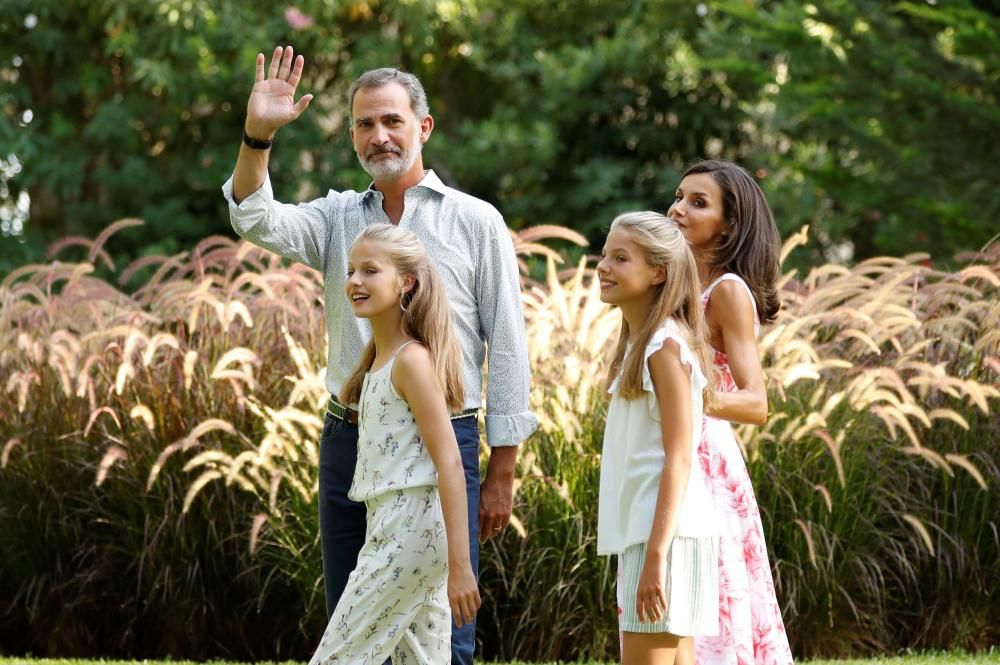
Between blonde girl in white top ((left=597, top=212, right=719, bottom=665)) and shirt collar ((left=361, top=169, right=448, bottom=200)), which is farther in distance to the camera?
shirt collar ((left=361, top=169, right=448, bottom=200))

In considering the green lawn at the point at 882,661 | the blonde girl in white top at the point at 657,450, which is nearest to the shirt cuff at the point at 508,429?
the blonde girl in white top at the point at 657,450

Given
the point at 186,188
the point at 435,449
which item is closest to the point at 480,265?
the point at 435,449

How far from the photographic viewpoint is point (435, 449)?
2.91m

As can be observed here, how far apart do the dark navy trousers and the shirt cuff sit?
0.15 ft

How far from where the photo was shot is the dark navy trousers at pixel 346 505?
3268 mm

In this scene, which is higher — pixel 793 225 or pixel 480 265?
pixel 793 225

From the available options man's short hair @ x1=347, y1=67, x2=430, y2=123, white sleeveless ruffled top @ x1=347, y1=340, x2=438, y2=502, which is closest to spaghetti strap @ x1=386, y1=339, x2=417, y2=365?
white sleeveless ruffled top @ x1=347, y1=340, x2=438, y2=502

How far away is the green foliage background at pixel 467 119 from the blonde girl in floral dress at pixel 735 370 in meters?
7.61

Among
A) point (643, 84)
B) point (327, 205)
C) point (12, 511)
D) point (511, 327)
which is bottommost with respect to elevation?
point (12, 511)

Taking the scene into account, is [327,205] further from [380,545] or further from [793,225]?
[793,225]

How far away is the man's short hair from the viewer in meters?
3.38

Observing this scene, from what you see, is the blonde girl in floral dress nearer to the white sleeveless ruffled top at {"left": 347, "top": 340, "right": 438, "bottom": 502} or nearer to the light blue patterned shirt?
the light blue patterned shirt

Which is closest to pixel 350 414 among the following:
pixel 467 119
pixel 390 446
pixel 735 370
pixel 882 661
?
pixel 390 446

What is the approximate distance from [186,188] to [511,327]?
32.4 ft
